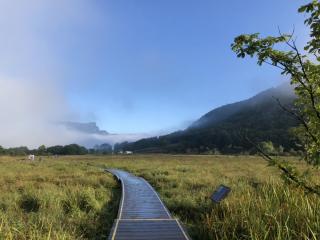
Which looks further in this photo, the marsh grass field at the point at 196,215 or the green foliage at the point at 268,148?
the marsh grass field at the point at 196,215

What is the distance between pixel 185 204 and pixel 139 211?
6.33ft

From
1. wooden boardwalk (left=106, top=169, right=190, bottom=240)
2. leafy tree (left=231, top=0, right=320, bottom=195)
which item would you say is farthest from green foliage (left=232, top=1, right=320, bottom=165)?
wooden boardwalk (left=106, top=169, right=190, bottom=240)

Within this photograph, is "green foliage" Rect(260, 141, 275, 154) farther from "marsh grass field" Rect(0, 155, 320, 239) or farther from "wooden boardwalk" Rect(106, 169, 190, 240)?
"wooden boardwalk" Rect(106, 169, 190, 240)

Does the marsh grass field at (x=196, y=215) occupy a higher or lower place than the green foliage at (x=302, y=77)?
lower

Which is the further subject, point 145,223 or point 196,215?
point 196,215

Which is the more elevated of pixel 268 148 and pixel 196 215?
pixel 268 148

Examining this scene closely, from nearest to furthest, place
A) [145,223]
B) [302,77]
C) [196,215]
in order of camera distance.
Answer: [302,77]
[145,223]
[196,215]

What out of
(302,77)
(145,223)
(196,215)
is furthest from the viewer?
(196,215)

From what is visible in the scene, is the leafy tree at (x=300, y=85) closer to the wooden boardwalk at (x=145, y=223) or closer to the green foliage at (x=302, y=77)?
the green foliage at (x=302, y=77)

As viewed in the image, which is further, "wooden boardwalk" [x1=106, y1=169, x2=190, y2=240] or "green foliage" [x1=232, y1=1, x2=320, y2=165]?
"wooden boardwalk" [x1=106, y1=169, x2=190, y2=240]

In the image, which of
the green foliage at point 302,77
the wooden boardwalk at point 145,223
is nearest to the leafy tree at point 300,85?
the green foliage at point 302,77

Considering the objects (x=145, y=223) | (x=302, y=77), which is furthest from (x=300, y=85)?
(x=145, y=223)

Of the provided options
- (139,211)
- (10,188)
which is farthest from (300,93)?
(10,188)

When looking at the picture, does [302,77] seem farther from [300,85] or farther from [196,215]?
[196,215]
